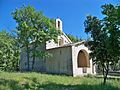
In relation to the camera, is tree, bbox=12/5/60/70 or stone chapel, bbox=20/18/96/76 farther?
tree, bbox=12/5/60/70

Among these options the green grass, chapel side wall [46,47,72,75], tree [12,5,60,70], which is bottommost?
the green grass

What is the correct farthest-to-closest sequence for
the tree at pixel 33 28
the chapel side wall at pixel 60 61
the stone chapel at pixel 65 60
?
the tree at pixel 33 28 < the chapel side wall at pixel 60 61 < the stone chapel at pixel 65 60

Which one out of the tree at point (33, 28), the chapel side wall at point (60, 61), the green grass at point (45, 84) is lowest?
the green grass at point (45, 84)

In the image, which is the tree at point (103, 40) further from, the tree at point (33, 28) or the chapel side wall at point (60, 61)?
the tree at point (33, 28)

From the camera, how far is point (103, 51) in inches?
815

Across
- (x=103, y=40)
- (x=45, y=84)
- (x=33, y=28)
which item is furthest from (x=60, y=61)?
(x=103, y=40)

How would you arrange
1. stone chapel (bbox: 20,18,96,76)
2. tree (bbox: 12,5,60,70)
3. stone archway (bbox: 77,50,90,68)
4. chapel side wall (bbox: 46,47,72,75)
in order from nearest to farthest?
stone chapel (bbox: 20,18,96,76), chapel side wall (bbox: 46,47,72,75), tree (bbox: 12,5,60,70), stone archway (bbox: 77,50,90,68)

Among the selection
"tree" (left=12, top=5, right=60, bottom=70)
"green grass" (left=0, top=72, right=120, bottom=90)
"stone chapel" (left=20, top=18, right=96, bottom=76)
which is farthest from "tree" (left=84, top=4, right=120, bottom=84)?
"tree" (left=12, top=5, right=60, bottom=70)

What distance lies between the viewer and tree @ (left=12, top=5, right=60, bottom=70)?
39750mm

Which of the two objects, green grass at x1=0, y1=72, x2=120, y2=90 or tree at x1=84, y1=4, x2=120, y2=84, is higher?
tree at x1=84, y1=4, x2=120, y2=84


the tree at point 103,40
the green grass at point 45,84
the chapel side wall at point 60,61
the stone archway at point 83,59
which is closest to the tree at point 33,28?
the chapel side wall at point 60,61

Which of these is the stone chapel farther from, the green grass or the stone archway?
the green grass

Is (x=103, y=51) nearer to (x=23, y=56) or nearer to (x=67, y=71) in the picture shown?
(x=67, y=71)

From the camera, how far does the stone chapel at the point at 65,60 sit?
1454 inches
